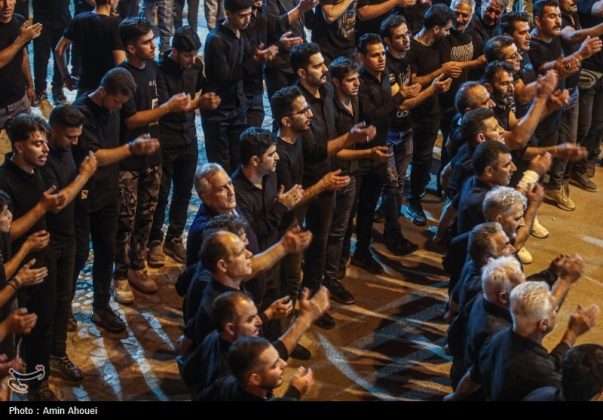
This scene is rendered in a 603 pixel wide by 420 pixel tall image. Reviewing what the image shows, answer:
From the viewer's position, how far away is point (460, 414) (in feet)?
14.6

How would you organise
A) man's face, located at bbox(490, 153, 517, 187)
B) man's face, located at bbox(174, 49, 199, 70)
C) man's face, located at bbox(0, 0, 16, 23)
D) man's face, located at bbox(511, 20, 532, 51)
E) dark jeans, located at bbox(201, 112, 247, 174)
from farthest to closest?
man's face, located at bbox(511, 20, 532, 51) < dark jeans, located at bbox(201, 112, 247, 174) < man's face, located at bbox(0, 0, 16, 23) < man's face, located at bbox(174, 49, 199, 70) < man's face, located at bbox(490, 153, 517, 187)

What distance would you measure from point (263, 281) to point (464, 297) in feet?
3.96

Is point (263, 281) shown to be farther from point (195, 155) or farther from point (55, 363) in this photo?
point (195, 155)

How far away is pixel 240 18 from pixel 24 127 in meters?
2.88

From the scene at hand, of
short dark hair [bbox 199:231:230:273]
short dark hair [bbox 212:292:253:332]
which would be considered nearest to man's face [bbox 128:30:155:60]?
short dark hair [bbox 199:231:230:273]

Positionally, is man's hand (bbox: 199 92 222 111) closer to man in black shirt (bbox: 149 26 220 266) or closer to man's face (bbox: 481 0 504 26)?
man in black shirt (bbox: 149 26 220 266)

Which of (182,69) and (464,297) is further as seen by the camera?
(182,69)

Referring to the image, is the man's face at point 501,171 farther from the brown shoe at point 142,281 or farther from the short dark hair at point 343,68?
the brown shoe at point 142,281

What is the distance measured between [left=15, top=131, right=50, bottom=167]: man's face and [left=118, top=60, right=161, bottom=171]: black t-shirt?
1.30 meters

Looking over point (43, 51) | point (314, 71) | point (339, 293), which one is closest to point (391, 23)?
point (314, 71)

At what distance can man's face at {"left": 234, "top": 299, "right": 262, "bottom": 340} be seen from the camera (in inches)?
193

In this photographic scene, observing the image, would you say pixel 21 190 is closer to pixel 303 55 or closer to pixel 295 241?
pixel 295 241

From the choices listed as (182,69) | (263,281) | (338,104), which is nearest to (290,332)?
(263,281)

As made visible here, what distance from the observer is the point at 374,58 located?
779 centimetres
